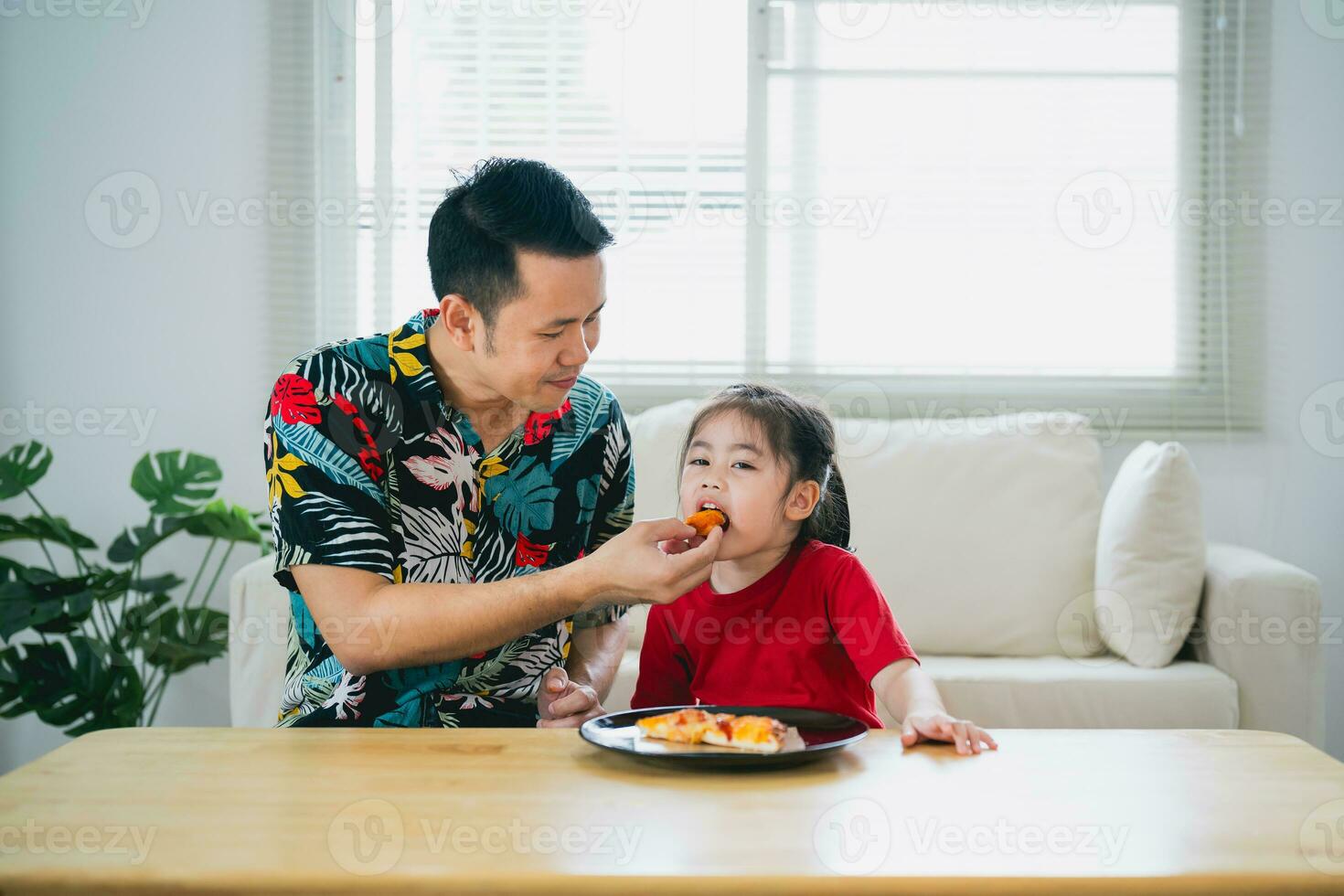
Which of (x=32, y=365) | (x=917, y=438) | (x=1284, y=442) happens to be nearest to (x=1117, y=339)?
(x=1284, y=442)

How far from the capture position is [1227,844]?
83 cm

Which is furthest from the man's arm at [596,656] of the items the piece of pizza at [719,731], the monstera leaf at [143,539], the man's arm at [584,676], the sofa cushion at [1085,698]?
the monstera leaf at [143,539]

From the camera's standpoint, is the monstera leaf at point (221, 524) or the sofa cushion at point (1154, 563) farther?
the monstera leaf at point (221, 524)

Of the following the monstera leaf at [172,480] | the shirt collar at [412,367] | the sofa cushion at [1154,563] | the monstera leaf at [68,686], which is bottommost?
the monstera leaf at [68,686]

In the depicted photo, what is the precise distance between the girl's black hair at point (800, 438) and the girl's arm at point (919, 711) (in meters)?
0.37

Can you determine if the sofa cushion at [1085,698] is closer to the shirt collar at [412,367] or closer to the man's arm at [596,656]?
the man's arm at [596,656]

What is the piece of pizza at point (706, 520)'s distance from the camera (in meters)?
1.41

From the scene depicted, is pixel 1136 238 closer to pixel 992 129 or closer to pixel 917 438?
pixel 992 129

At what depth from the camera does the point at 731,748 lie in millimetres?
1027

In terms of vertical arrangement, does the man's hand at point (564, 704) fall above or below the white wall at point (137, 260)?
below

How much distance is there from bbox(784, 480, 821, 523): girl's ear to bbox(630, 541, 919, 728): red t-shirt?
0.18ft

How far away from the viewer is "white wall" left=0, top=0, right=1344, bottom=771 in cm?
309

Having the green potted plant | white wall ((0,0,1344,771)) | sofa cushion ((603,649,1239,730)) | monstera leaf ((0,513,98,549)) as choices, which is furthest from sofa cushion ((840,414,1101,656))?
monstera leaf ((0,513,98,549))

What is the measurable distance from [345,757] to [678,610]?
2.04 ft
